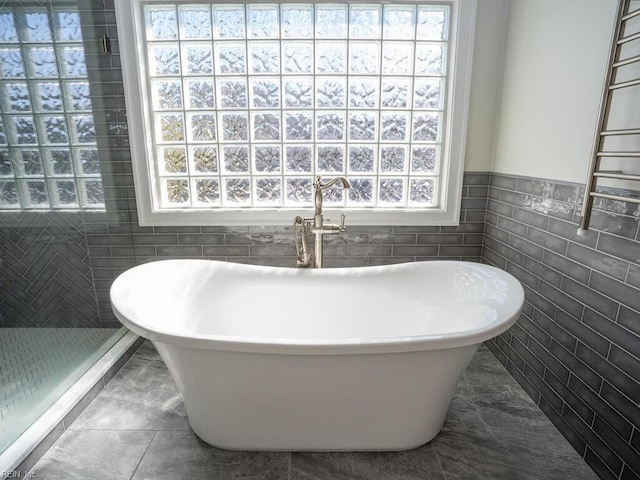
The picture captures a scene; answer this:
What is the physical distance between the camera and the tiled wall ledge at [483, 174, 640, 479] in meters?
1.25

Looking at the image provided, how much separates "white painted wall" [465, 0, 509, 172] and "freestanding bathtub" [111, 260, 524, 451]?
0.80 m

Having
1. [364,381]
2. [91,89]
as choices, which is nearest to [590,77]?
[364,381]

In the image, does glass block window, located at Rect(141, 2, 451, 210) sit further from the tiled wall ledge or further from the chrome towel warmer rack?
the chrome towel warmer rack

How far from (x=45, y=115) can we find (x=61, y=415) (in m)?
1.60

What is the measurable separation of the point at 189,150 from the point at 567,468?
2534 millimetres

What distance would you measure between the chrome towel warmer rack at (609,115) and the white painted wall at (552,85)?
0.10 metres

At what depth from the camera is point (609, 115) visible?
1353 millimetres

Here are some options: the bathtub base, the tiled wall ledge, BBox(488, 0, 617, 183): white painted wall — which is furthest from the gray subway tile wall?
the bathtub base

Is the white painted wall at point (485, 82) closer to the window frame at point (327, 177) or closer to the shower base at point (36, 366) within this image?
the window frame at point (327, 177)

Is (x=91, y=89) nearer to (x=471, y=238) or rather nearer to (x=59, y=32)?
(x=59, y=32)

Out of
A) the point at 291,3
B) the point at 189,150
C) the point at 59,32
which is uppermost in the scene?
the point at 291,3

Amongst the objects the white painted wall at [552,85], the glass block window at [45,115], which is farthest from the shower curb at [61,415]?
the white painted wall at [552,85]

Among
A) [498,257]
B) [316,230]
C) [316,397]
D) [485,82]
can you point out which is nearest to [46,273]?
[316,230]

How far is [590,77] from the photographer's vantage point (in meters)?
1.44
